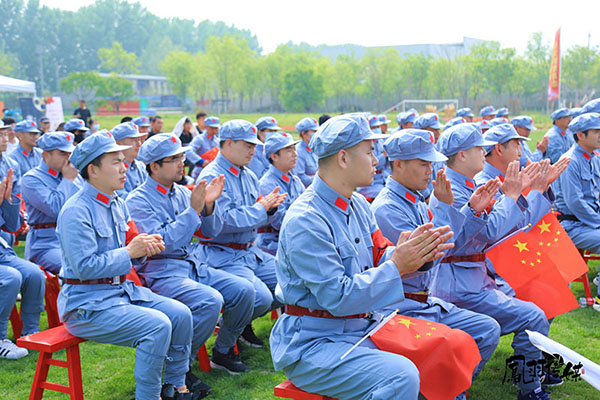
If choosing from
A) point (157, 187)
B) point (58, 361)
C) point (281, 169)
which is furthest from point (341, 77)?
point (58, 361)

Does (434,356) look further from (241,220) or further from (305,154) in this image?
(305,154)

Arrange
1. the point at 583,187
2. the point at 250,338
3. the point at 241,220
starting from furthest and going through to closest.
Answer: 1. the point at 583,187
2. the point at 250,338
3. the point at 241,220

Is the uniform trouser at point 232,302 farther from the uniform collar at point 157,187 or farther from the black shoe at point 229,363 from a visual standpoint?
the uniform collar at point 157,187

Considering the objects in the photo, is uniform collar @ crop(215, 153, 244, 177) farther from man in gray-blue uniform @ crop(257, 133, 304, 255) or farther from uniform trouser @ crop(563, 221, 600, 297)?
uniform trouser @ crop(563, 221, 600, 297)

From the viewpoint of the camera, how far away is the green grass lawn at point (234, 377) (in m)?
4.64

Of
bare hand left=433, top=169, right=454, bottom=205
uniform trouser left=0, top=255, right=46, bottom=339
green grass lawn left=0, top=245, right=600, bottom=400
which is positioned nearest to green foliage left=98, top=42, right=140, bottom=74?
uniform trouser left=0, top=255, right=46, bottom=339

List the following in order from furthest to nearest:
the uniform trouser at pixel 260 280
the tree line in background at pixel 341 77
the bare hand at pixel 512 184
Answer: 1. the tree line in background at pixel 341 77
2. the uniform trouser at pixel 260 280
3. the bare hand at pixel 512 184

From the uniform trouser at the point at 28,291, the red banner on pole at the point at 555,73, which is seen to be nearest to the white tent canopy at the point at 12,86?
the uniform trouser at the point at 28,291

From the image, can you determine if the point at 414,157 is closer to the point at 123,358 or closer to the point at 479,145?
the point at 479,145

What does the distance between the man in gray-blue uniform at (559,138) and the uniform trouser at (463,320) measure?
23.6 feet

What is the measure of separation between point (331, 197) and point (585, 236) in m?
4.35

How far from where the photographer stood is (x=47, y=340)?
4121 mm

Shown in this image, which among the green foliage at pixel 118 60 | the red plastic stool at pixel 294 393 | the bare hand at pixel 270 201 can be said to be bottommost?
the red plastic stool at pixel 294 393

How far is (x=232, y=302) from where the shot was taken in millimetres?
5020
